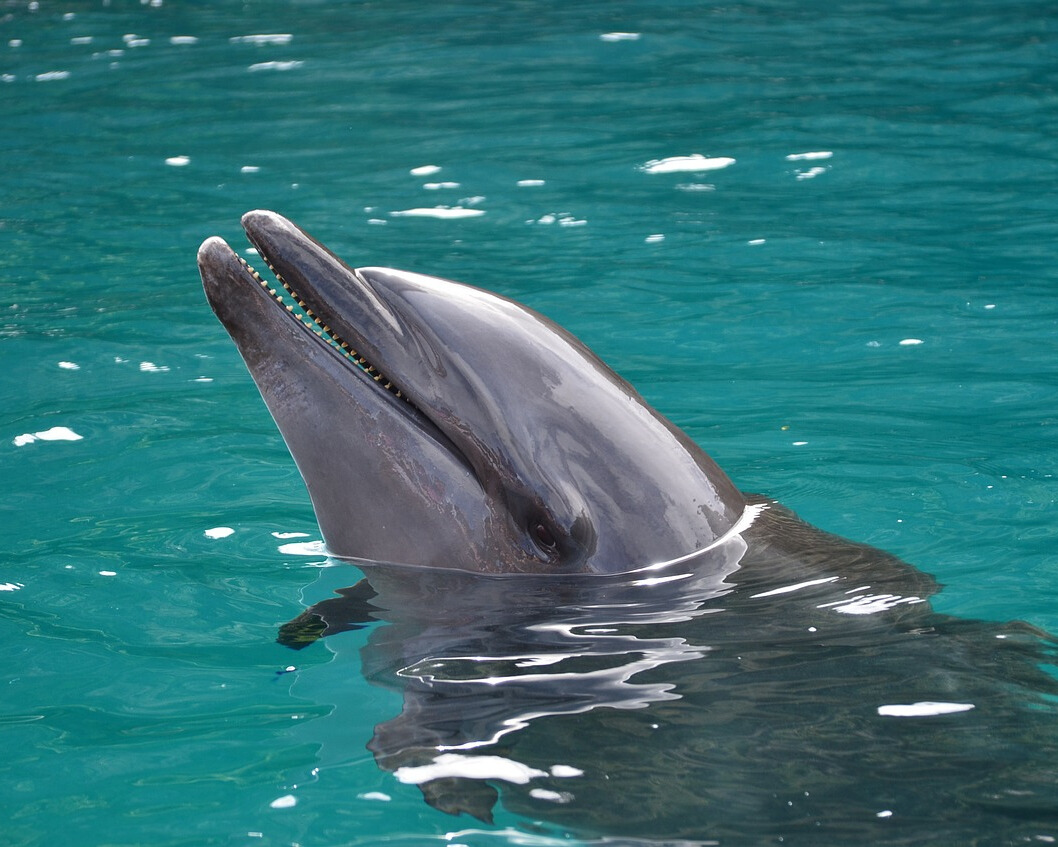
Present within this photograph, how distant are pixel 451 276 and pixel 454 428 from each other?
5752 mm

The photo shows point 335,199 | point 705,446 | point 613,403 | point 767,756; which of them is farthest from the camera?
point 335,199

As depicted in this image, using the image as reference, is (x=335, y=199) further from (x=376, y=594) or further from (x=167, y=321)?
(x=376, y=594)

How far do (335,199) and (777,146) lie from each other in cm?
432

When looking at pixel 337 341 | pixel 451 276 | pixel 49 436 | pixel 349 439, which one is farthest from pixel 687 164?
pixel 349 439

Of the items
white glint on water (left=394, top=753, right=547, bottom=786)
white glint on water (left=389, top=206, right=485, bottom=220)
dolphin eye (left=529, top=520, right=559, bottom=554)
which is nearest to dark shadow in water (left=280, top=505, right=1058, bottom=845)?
white glint on water (left=394, top=753, right=547, bottom=786)

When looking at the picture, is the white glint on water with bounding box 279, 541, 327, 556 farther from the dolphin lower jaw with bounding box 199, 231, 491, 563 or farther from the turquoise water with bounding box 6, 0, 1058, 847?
the dolphin lower jaw with bounding box 199, 231, 491, 563

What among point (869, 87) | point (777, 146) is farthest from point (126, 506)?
point (869, 87)

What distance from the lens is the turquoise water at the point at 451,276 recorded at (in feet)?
17.2

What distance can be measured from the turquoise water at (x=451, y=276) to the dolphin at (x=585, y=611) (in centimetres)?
26

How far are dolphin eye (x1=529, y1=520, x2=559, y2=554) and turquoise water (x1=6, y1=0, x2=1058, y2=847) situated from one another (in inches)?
31.1

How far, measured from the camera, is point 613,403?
212 inches

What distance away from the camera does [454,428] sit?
5.40 metres

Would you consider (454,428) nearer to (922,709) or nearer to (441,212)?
(922,709)

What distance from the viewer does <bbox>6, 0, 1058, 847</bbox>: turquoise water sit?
525 centimetres
